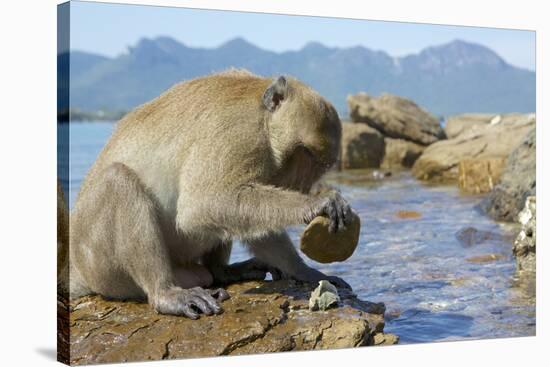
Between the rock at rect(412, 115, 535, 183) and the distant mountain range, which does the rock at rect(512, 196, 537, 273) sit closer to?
the distant mountain range

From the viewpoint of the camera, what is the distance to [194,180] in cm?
804

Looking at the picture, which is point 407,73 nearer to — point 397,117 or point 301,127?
point 397,117

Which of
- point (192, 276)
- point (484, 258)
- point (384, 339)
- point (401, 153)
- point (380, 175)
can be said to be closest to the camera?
point (384, 339)

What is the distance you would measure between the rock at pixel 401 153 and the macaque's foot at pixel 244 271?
18317mm

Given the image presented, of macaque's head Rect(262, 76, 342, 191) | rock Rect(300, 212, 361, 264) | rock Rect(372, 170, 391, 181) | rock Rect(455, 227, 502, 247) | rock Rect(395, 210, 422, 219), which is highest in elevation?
macaque's head Rect(262, 76, 342, 191)

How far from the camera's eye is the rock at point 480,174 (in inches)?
808

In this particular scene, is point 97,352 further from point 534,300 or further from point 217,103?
point 534,300

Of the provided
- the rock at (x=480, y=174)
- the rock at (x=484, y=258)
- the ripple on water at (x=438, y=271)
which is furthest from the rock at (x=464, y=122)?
the rock at (x=484, y=258)

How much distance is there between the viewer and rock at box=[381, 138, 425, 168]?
2709cm

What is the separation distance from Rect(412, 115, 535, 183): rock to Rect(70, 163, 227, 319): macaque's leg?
14.7 m

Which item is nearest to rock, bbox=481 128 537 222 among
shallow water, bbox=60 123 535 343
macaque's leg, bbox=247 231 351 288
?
shallow water, bbox=60 123 535 343

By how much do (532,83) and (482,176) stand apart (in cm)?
891

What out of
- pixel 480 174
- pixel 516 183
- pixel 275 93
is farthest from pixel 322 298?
pixel 480 174

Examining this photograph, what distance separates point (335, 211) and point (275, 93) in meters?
1.32
